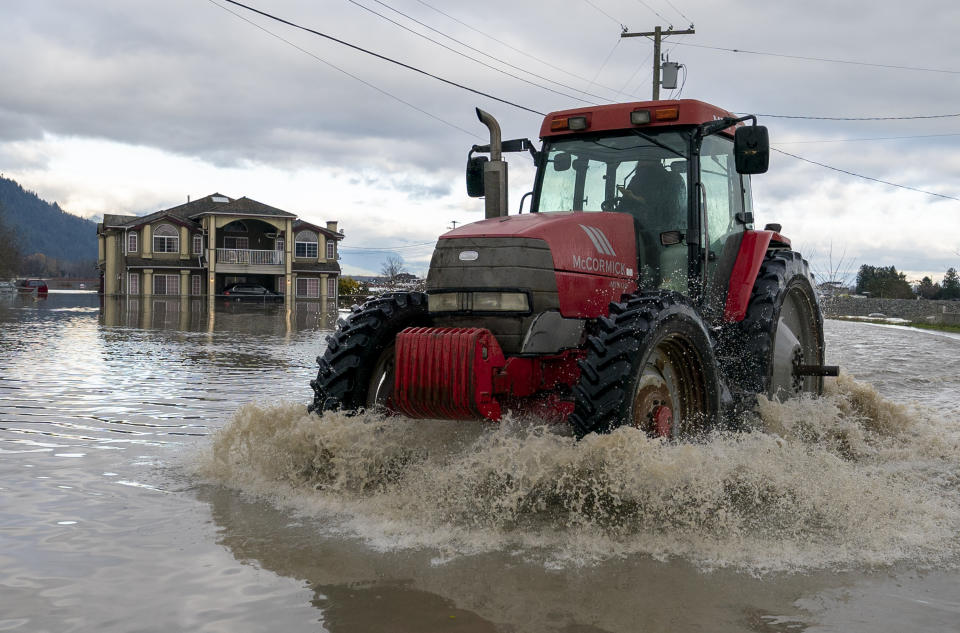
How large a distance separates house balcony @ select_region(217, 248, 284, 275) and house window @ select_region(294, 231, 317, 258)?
1.94m

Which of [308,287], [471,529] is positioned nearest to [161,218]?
[308,287]

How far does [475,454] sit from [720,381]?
1.95 m

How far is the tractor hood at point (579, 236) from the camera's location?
206 inches

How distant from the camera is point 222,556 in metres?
4.18

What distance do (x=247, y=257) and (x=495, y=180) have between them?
49.5 m

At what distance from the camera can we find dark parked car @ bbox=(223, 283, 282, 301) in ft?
164

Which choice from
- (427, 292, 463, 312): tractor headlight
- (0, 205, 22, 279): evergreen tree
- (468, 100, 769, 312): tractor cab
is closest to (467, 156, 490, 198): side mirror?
(468, 100, 769, 312): tractor cab

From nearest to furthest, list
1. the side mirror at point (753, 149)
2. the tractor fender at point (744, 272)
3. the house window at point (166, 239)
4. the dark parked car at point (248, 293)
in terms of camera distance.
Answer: the side mirror at point (753, 149)
the tractor fender at point (744, 272)
the dark parked car at point (248, 293)
the house window at point (166, 239)

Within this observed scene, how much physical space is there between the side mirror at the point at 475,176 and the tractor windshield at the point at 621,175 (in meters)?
0.55

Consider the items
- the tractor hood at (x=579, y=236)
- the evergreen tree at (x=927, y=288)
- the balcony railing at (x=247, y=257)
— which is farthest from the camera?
the evergreen tree at (x=927, y=288)

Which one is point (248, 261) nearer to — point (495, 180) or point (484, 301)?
point (495, 180)

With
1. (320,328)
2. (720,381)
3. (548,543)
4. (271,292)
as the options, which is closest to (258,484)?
(548,543)

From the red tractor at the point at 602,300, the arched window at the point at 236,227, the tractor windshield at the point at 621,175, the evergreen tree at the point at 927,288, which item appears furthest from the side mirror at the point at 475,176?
the evergreen tree at the point at 927,288

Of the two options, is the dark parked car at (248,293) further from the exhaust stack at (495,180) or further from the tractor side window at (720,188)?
the exhaust stack at (495,180)
